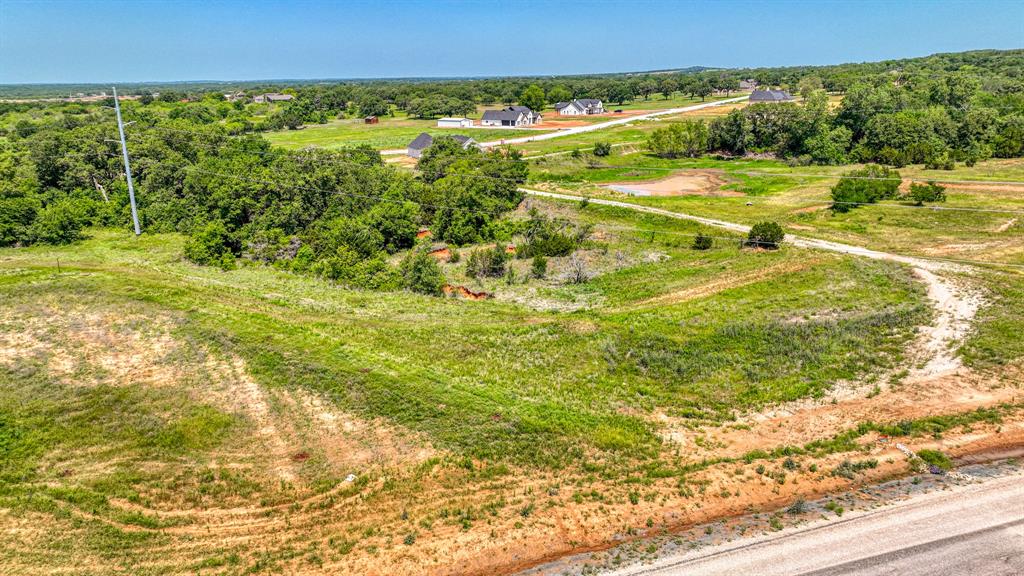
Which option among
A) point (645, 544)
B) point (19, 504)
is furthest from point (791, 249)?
point (19, 504)

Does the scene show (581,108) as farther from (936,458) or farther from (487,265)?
(936,458)

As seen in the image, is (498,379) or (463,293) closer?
(498,379)

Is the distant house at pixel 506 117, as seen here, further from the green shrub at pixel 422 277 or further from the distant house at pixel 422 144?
the green shrub at pixel 422 277

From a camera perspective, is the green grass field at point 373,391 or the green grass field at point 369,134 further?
the green grass field at point 369,134

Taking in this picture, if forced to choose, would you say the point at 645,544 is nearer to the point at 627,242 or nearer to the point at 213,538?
the point at 213,538

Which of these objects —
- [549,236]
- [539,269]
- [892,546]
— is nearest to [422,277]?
[539,269]

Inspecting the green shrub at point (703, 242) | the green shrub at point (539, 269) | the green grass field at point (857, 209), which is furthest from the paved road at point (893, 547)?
the green shrub at point (703, 242)

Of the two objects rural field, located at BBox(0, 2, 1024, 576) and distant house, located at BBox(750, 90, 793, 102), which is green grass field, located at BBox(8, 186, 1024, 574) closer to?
rural field, located at BBox(0, 2, 1024, 576)
